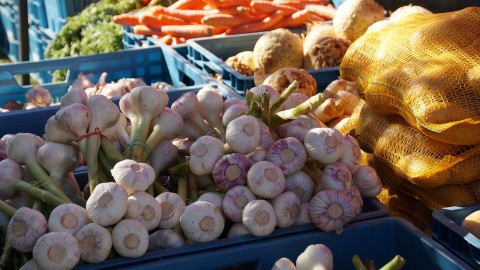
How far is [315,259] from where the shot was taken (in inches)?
59.4

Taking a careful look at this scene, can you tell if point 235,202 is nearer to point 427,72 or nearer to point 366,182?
point 366,182

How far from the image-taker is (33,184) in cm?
176

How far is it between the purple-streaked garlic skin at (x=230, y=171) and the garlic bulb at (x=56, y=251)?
1.35 ft

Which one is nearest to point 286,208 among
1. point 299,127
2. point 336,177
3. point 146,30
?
point 336,177

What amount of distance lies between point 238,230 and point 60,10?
5307mm

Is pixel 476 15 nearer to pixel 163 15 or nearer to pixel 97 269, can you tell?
pixel 97 269

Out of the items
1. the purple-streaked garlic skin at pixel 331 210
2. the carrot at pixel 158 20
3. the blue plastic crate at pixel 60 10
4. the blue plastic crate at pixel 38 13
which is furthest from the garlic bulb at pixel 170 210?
the blue plastic crate at pixel 38 13

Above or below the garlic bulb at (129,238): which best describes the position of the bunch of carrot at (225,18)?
below

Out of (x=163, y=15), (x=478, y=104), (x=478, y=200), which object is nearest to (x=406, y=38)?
(x=478, y=104)

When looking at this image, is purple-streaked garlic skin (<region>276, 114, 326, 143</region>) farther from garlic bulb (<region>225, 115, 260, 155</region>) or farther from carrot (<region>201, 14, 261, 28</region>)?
carrot (<region>201, 14, 261, 28</region>)

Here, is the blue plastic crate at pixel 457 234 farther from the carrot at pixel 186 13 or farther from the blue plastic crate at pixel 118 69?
the carrot at pixel 186 13

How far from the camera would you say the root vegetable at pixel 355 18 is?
11.4 feet

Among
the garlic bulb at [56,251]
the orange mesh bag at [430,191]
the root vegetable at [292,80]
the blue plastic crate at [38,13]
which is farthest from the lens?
the blue plastic crate at [38,13]

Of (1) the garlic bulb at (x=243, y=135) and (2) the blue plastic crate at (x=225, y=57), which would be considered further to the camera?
(2) the blue plastic crate at (x=225, y=57)
